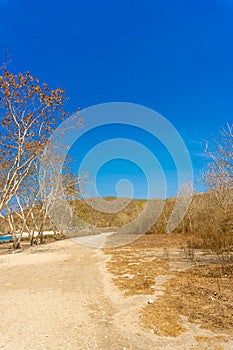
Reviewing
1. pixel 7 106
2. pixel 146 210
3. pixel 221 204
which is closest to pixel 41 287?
pixel 7 106

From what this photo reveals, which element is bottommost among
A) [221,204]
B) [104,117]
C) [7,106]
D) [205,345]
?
[205,345]

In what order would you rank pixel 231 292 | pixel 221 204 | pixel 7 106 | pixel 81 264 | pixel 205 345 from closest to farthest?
pixel 205 345 → pixel 231 292 → pixel 81 264 → pixel 7 106 → pixel 221 204

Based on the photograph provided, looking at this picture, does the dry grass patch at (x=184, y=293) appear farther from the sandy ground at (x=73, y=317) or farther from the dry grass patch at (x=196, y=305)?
the sandy ground at (x=73, y=317)

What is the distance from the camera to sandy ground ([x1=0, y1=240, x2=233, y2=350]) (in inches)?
140

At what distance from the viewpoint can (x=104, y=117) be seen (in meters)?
17.5

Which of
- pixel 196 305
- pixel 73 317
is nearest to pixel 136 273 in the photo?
pixel 196 305

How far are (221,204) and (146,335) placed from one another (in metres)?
12.5

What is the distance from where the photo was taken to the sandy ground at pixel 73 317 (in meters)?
3.55

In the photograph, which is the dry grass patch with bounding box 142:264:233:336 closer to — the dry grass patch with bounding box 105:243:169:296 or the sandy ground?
the sandy ground

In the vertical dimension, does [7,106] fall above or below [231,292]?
above

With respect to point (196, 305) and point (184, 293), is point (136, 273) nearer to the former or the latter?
point (184, 293)

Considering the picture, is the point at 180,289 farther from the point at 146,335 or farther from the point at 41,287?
the point at 41,287

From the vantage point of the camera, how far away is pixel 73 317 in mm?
4512

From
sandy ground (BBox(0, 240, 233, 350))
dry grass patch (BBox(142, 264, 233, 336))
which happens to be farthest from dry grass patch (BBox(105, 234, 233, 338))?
sandy ground (BBox(0, 240, 233, 350))
